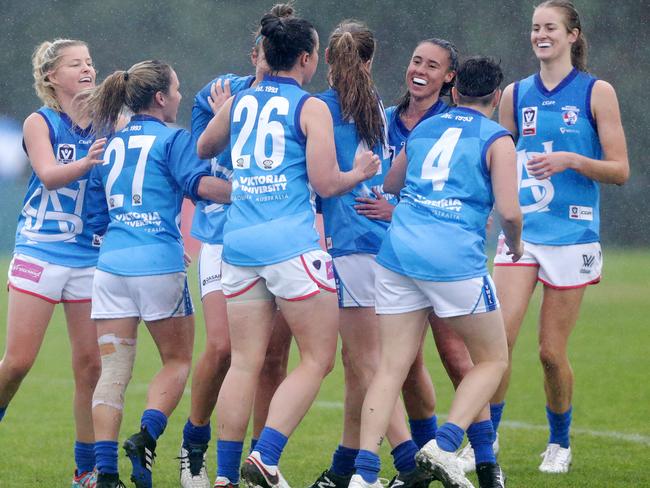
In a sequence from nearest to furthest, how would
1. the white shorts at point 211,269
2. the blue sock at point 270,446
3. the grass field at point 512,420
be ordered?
the blue sock at point 270,446
the white shorts at point 211,269
the grass field at point 512,420

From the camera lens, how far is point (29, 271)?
5.26 m

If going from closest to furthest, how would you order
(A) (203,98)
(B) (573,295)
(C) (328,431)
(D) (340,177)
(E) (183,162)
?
1. (D) (340,177)
2. (E) (183,162)
3. (A) (203,98)
4. (B) (573,295)
5. (C) (328,431)

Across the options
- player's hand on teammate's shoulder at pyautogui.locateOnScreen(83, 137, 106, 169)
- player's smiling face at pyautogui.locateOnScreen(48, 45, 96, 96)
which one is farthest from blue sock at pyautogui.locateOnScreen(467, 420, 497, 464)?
player's smiling face at pyautogui.locateOnScreen(48, 45, 96, 96)

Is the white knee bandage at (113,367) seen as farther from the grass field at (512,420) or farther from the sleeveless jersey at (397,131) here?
the sleeveless jersey at (397,131)

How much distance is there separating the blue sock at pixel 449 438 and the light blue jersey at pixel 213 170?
145 centimetres

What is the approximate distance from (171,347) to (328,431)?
2.34m

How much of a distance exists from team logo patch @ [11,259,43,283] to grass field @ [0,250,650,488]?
3.58 feet

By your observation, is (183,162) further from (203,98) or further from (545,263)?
(545,263)

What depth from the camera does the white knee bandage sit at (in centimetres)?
495

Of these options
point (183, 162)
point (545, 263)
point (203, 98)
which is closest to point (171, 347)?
point (183, 162)

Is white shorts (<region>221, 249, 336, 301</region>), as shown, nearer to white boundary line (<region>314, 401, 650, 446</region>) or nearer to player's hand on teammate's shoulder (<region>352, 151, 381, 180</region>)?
player's hand on teammate's shoulder (<region>352, 151, 381, 180</region>)

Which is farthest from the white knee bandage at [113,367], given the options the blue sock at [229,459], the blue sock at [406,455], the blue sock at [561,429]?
the blue sock at [561,429]

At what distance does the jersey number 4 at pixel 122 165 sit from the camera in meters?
4.93

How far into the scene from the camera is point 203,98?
5.27 metres
